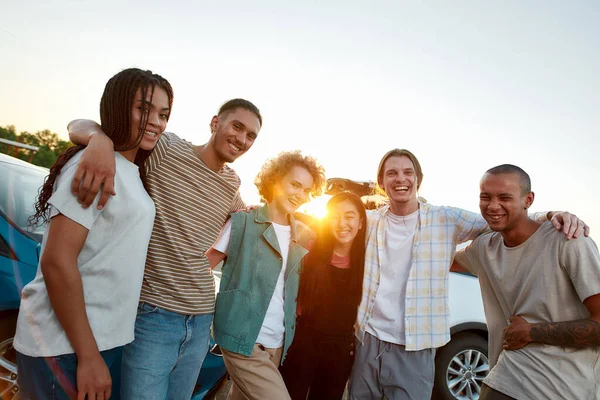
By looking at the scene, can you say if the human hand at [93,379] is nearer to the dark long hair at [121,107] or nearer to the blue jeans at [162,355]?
the blue jeans at [162,355]

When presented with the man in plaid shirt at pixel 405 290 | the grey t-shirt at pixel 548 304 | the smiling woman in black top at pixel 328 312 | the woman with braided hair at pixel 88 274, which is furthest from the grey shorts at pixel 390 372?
the woman with braided hair at pixel 88 274

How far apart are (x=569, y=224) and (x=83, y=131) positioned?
2442 millimetres

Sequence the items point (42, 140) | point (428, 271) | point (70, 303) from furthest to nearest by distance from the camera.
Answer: point (42, 140) < point (428, 271) < point (70, 303)

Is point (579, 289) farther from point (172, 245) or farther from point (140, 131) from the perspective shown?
point (140, 131)

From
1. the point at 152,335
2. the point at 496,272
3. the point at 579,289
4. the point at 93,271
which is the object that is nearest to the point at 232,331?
the point at 152,335

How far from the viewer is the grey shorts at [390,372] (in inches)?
98.3

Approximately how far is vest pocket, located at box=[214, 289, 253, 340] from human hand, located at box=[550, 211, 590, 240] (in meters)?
1.81

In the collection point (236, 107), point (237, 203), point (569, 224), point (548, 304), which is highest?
point (236, 107)

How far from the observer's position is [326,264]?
279 cm

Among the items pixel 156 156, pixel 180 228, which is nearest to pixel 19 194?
pixel 156 156

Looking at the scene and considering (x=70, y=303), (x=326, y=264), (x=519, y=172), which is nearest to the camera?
(x=70, y=303)

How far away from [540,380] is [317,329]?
132 cm

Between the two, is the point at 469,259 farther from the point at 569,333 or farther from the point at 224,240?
the point at 224,240

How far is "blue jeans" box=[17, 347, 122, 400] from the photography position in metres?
1.27
